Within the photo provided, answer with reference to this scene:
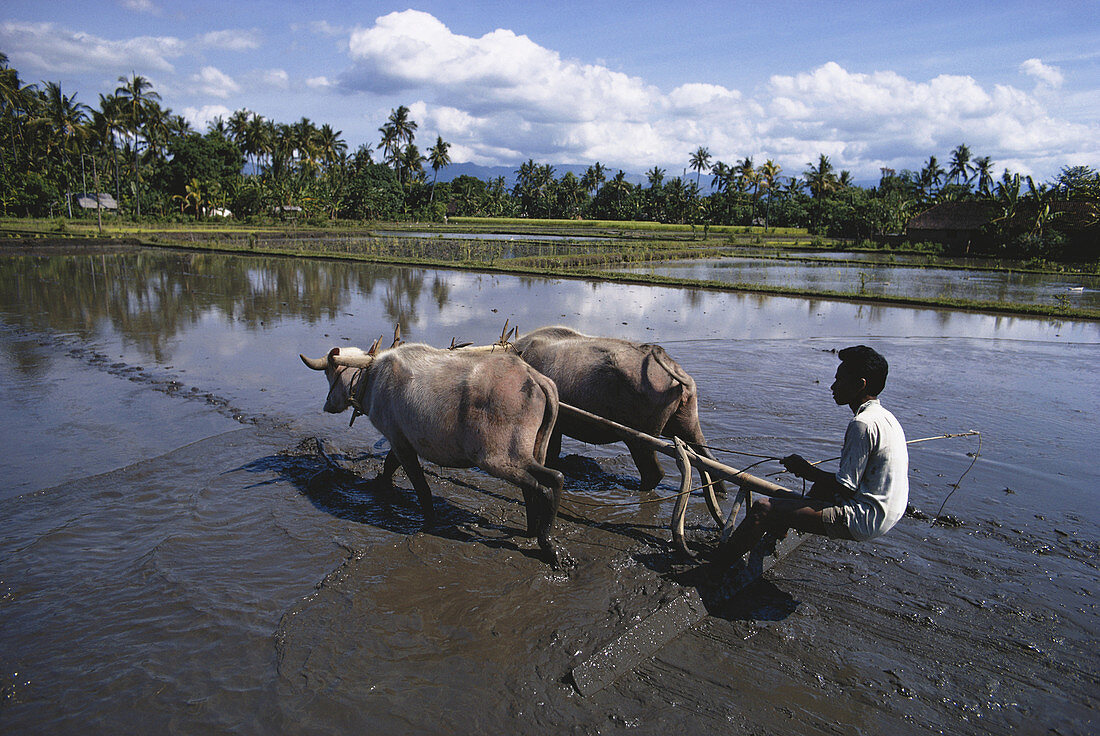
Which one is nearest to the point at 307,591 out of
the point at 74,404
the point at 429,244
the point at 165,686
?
the point at 165,686

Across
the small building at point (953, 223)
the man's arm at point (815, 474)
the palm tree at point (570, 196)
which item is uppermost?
the palm tree at point (570, 196)

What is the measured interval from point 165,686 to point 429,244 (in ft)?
124

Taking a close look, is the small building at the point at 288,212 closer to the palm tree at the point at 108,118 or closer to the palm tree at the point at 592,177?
the palm tree at the point at 108,118

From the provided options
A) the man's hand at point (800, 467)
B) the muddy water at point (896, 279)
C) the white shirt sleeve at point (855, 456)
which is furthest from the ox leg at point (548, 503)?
the muddy water at point (896, 279)

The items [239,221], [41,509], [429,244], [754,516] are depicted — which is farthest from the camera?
[239,221]

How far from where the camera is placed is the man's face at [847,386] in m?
3.70

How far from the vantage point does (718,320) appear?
16.4 metres

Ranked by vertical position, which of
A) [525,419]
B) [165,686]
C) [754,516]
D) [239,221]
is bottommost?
[165,686]

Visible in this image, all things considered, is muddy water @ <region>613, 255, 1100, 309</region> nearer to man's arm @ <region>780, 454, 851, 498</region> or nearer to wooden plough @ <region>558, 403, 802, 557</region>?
wooden plough @ <region>558, 403, 802, 557</region>

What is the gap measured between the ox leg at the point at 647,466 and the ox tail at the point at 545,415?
1.26 metres

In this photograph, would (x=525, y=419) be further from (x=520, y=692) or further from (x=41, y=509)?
(x=41, y=509)

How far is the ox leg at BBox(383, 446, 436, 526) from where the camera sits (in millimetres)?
5203

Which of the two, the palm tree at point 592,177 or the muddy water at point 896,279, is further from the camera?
the palm tree at point 592,177

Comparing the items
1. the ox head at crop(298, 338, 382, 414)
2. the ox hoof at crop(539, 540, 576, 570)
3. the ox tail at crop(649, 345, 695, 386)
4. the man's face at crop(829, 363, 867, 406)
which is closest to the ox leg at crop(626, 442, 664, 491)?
the ox tail at crop(649, 345, 695, 386)
